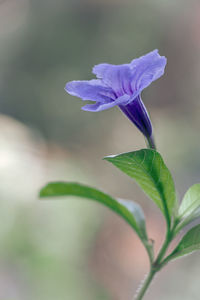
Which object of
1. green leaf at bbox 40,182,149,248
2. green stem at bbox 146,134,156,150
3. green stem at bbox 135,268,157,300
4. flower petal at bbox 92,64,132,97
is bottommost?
green stem at bbox 135,268,157,300

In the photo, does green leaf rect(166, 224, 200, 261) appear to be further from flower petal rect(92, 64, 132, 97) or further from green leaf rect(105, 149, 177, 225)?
flower petal rect(92, 64, 132, 97)

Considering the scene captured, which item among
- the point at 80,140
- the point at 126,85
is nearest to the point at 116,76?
the point at 126,85

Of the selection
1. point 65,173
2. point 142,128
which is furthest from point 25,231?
point 142,128

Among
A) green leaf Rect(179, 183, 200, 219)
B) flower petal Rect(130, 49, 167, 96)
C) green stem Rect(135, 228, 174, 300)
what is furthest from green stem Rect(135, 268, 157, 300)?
flower petal Rect(130, 49, 167, 96)

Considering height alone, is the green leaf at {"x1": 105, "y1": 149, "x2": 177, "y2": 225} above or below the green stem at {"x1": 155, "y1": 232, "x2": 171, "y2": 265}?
above

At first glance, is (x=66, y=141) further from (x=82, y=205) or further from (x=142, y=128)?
(x=142, y=128)

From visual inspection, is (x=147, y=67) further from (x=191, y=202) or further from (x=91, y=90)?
(x=191, y=202)
